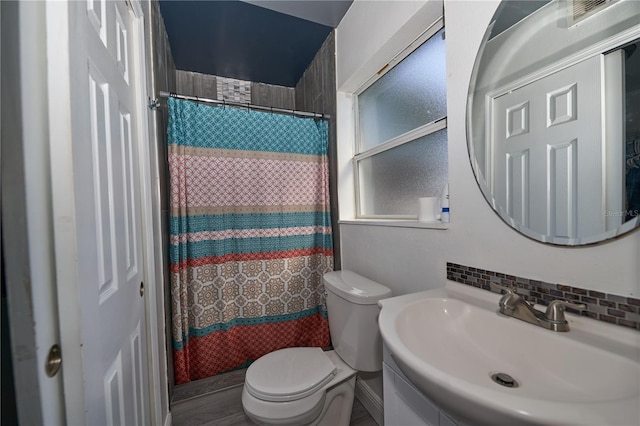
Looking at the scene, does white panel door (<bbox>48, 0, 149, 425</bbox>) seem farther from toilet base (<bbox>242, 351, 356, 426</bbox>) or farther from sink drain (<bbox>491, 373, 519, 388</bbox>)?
sink drain (<bbox>491, 373, 519, 388</bbox>)

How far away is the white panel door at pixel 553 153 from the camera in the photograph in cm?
62

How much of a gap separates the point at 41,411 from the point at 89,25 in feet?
2.65

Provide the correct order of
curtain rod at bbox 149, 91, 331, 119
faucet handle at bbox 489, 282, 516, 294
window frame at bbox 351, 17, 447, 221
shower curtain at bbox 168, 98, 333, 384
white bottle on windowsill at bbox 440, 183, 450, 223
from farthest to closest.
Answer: shower curtain at bbox 168, 98, 333, 384 → curtain rod at bbox 149, 91, 331, 119 → window frame at bbox 351, 17, 447, 221 → white bottle on windowsill at bbox 440, 183, 450, 223 → faucet handle at bbox 489, 282, 516, 294

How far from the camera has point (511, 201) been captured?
0.77 meters

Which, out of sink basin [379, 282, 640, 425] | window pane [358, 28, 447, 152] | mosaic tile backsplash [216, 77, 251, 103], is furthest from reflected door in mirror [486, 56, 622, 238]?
mosaic tile backsplash [216, 77, 251, 103]

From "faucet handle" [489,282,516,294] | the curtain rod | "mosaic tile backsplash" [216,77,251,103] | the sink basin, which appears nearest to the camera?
the sink basin

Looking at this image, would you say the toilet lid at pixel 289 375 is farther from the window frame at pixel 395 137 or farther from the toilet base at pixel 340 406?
the window frame at pixel 395 137

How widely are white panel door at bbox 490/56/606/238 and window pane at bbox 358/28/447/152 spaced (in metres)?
0.38

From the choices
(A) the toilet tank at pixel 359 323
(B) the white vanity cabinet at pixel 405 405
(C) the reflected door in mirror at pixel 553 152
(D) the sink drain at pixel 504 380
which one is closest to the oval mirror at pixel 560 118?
(C) the reflected door in mirror at pixel 553 152

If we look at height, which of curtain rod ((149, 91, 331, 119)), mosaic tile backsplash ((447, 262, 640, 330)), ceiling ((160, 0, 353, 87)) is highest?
ceiling ((160, 0, 353, 87))

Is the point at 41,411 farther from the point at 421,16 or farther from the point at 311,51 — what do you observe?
the point at 311,51

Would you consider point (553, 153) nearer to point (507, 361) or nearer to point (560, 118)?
point (560, 118)

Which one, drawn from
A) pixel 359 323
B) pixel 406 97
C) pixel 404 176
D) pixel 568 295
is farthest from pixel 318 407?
pixel 406 97

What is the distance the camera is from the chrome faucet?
1.95 ft
